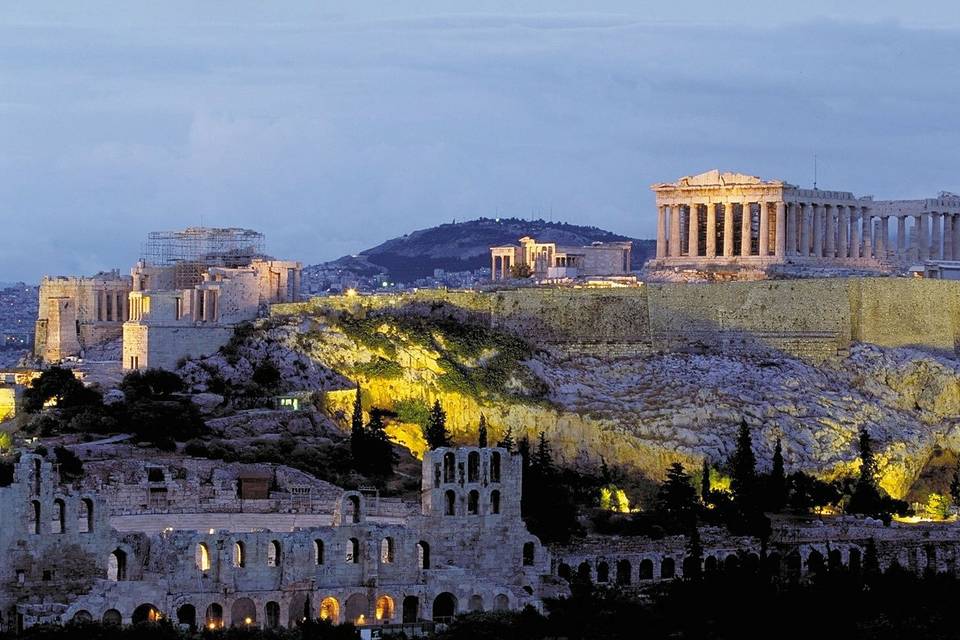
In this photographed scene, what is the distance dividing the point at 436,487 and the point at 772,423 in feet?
90.2

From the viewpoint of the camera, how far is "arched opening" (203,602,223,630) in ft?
187

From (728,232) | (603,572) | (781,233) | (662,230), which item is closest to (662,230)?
(662,230)

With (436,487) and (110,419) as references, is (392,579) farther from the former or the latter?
(110,419)

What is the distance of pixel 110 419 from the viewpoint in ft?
248

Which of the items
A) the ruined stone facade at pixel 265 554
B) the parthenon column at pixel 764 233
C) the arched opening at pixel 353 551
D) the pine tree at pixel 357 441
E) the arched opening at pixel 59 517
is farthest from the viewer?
the parthenon column at pixel 764 233

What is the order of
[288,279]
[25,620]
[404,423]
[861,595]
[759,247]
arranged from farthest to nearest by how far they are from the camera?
[759,247]
[288,279]
[404,423]
[861,595]
[25,620]

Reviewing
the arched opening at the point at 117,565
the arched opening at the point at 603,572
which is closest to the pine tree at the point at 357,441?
the arched opening at the point at 603,572

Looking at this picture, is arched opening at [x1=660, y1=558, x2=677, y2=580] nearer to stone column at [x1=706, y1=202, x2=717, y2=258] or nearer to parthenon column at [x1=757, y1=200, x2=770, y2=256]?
parthenon column at [x1=757, y1=200, x2=770, y2=256]

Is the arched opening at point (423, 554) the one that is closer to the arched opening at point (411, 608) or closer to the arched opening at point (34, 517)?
the arched opening at point (411, 608)

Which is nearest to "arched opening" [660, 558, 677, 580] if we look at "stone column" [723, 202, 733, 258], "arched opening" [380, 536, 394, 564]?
"arched opening" [380, 536, 394, 564]

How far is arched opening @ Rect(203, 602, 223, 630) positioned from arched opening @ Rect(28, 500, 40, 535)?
425 centimetres

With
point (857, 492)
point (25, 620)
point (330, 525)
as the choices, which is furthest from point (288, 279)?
point (25, 620)

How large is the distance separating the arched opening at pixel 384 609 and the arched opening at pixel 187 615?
4401 millimetres

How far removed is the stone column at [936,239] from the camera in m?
112
